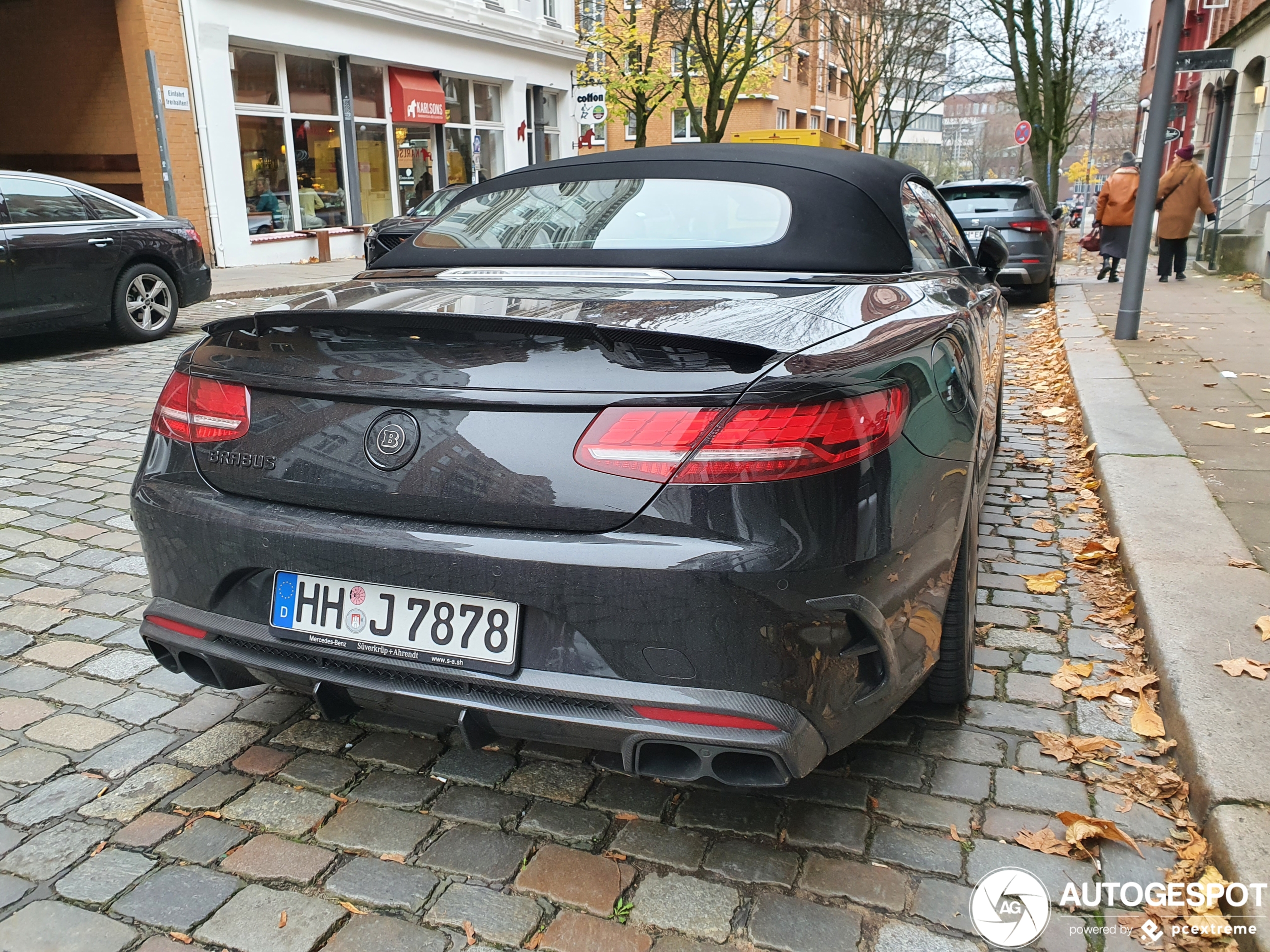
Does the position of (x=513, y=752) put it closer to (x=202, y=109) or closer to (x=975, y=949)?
(x=975, y=949)

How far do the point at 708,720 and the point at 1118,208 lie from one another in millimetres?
15176

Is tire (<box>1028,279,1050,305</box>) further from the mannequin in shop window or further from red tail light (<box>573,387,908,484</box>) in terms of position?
the mannequin in shop window

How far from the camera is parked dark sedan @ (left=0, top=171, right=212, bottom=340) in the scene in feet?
28.2

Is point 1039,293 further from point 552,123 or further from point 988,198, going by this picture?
point 552,123

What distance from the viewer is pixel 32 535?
4.51 m

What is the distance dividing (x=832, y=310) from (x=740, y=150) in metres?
1.14

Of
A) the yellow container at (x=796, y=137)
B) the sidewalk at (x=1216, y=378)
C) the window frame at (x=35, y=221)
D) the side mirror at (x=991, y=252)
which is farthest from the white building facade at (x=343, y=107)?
the side mirror at (x=991, y=252)

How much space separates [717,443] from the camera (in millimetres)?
1958

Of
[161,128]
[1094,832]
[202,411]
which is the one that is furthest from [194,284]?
[1094,832]

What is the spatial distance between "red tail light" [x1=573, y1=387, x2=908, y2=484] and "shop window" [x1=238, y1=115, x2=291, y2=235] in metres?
17.8

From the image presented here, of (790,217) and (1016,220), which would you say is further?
(1016,220)

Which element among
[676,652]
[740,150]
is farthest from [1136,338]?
[676,652]

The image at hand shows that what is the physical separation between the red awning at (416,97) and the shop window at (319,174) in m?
2.14

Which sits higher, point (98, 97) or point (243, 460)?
point (98, 97)
